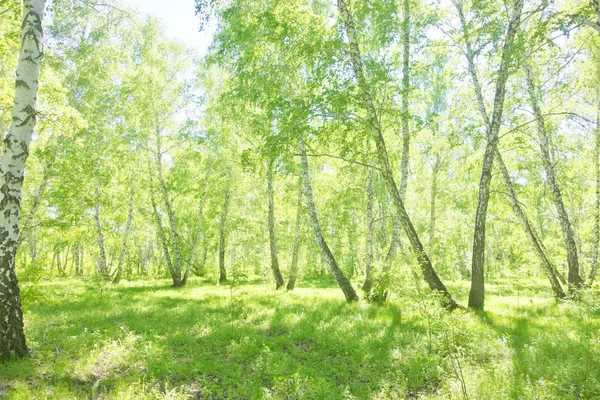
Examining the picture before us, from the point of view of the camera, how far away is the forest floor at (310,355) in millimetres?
5035

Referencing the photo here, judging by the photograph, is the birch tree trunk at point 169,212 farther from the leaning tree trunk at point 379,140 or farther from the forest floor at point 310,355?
the leaning tree trunk at point 379,140

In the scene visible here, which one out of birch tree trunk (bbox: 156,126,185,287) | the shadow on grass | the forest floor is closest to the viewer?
the forest floor

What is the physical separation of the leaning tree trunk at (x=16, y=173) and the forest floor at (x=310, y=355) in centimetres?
53

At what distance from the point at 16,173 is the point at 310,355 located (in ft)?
21.3

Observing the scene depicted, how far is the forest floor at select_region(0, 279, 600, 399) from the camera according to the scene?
16.5 ft

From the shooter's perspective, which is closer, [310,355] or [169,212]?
[310,355]

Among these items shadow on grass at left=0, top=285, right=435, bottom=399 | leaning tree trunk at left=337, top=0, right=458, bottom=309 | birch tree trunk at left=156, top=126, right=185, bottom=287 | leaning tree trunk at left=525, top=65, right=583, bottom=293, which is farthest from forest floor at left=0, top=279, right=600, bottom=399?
birch tree trunk at left=156, top=126, right=185, bottom=287

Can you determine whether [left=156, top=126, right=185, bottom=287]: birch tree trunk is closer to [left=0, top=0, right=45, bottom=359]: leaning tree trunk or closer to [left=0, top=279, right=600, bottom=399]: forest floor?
[left=0, top=279, right=600, bottom=399]: forest floor

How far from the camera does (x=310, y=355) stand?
6.95 m

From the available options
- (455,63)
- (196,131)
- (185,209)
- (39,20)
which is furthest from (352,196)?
(185,209)

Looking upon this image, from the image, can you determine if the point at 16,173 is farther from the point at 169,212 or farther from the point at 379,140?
the point at 169,212

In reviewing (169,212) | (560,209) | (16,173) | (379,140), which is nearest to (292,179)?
(169,212)

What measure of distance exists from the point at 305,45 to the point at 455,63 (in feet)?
28.8

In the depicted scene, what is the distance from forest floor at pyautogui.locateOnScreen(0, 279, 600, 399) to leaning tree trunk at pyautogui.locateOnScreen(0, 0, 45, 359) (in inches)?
21.0
